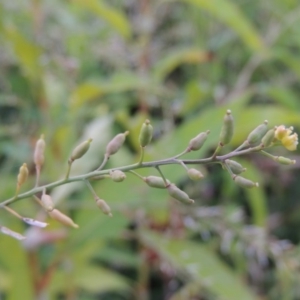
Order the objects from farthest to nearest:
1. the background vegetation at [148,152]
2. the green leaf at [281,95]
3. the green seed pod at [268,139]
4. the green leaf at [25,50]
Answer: the green leaf at [281,95], the green leaf at [25,50], the background vegetation at [148,152], the green seed pod at [268,139]

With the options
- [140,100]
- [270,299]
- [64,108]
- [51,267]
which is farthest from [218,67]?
[51,267]

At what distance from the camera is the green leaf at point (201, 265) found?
3.73 ft

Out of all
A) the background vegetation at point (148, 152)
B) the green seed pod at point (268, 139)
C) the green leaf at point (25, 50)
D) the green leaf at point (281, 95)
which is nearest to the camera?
the green seed pod at point (268, 139)

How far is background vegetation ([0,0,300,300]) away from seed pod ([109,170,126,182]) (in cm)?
64

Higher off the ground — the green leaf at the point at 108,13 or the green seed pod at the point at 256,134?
the green seed pod at the point at 256,134

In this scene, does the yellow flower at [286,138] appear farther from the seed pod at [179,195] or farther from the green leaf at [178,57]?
the green leaf at [178,57]

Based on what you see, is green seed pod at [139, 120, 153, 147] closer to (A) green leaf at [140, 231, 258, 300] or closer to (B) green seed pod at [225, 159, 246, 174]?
(B) green seed pod at [225, 159, 246, 174]

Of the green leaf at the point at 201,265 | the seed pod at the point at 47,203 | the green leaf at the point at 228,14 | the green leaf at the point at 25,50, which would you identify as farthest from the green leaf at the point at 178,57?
the seed pod at the point at 47,203

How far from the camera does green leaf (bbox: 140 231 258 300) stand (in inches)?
44.8

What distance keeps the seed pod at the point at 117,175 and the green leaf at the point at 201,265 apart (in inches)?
28.1

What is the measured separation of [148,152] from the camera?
3.74 ft

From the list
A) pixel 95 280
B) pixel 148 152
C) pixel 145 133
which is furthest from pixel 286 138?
pixel 95 280

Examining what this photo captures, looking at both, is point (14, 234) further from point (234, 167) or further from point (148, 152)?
point (148, 152)

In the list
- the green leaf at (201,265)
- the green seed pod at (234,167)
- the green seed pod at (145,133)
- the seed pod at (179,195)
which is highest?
the green seed pod at (145,133)
